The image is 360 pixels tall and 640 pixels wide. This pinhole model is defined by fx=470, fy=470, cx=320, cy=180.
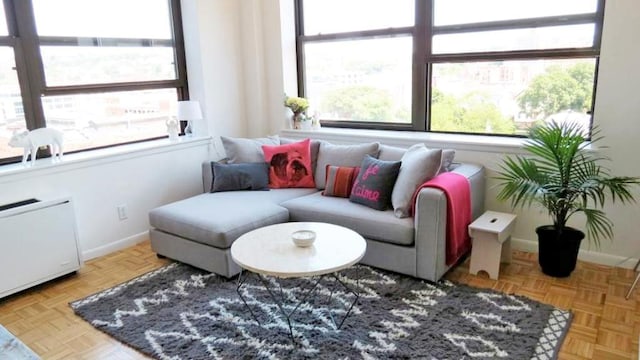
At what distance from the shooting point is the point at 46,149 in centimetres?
347

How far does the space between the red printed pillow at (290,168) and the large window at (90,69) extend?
46.6 inches

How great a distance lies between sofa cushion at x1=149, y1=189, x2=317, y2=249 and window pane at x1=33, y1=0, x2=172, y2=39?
1.55 meters

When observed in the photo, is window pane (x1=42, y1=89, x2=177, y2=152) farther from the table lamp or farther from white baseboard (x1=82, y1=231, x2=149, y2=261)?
white baseboard (x1=82, y1=231, x2=149, y2=261)

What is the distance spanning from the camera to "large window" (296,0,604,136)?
3305mm

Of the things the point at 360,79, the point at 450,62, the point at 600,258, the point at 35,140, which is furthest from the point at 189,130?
the point at 600,258

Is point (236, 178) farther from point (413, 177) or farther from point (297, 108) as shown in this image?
point (413, 177)

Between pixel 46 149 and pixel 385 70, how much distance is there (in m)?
2.80

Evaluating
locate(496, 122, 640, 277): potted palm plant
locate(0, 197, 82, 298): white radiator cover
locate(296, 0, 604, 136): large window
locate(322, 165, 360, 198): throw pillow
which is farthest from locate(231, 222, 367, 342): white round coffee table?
locate(296, 0, 604, 136): large window

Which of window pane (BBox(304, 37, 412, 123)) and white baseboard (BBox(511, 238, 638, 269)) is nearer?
white baseboard (BBox(511, 238, 638, 269))

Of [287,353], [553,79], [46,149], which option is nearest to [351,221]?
[287,353]

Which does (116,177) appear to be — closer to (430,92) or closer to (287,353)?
(287,353)

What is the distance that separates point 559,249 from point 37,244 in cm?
328

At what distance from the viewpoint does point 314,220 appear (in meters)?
3.28

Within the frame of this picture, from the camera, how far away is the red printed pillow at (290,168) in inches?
150
